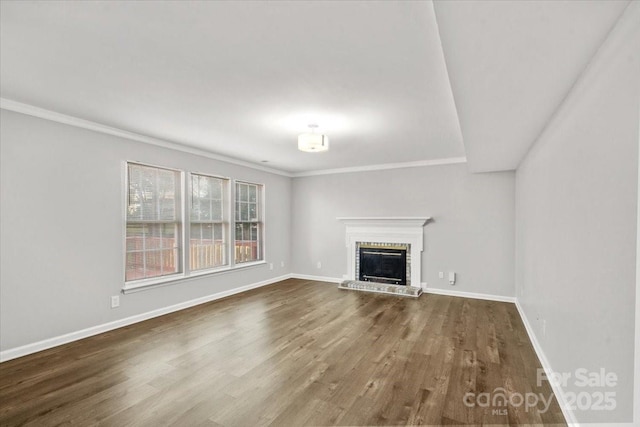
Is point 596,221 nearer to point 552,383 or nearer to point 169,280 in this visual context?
point 552,383

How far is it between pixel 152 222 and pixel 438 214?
4.58m

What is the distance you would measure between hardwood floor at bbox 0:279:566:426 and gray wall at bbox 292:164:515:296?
1111 mm

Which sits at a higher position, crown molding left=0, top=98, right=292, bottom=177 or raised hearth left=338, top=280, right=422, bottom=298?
crown molding left=0, top=98, right=292, bottom=177

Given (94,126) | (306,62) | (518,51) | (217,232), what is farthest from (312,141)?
(217,232)

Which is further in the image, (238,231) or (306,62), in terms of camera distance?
(238,231)

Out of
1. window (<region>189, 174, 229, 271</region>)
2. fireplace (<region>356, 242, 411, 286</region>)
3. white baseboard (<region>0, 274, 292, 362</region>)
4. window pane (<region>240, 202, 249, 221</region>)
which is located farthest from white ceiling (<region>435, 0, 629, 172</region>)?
white baseboard (<region>0, 274, 292, 362</region>)

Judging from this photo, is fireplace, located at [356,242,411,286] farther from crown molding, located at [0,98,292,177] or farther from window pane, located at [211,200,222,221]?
crown molding, located at [0,98,292,177]

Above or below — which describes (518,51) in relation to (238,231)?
above

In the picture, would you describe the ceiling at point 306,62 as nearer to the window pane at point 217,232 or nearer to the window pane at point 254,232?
the window pane at point 217,232

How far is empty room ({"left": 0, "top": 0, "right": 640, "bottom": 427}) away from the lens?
4.95 ft

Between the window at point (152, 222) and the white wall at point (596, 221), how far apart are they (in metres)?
4.47

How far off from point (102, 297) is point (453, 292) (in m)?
5.17

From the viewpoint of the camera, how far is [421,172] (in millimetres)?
5586

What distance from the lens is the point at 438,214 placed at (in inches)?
214
